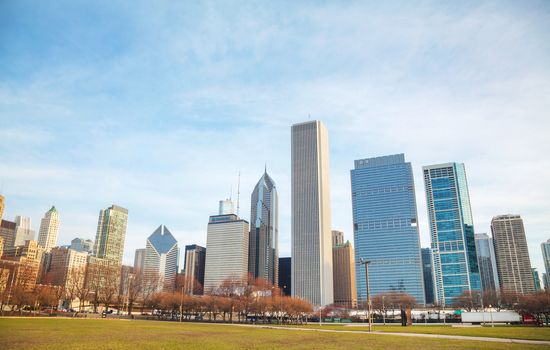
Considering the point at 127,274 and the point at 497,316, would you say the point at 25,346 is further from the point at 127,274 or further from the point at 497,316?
the point at 127,274

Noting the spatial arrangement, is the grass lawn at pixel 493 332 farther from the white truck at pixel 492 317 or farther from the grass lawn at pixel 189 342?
the white truck at pixel 492 317

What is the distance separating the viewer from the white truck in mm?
82062

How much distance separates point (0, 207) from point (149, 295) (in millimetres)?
53050

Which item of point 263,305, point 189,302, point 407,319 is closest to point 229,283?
point 189,302

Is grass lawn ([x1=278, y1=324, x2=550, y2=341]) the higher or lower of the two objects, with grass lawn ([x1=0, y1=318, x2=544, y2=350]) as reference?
lower

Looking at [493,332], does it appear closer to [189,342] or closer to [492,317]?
[189,342]

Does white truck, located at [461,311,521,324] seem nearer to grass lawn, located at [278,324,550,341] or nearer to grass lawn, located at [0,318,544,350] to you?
grass lawn, located at [278,324,550,341]

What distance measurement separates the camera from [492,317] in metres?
81.6

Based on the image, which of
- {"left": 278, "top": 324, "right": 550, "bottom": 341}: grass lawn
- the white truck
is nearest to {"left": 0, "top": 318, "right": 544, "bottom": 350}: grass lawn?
{"left": 278, "top": 324, "right": 550, "bottom": 341}: grass lawn

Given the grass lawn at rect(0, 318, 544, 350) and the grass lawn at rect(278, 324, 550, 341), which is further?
the grass lawn at rect(278, 324, 550, 341)

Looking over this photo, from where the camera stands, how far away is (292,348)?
25266mm

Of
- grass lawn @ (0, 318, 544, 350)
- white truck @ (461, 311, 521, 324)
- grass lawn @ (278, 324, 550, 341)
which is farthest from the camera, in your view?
white truck @ (461, 311, 521, 324)

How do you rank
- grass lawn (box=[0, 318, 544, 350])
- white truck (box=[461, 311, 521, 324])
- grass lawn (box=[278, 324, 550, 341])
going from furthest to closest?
white truck (box=[461, 311, 521, 324]), grass lawn (box=[278, 324, 550, 341]), grass lawn (box=[0, 318, 544, 350])

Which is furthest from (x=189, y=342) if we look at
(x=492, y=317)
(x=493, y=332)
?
(x=492, y=317)
